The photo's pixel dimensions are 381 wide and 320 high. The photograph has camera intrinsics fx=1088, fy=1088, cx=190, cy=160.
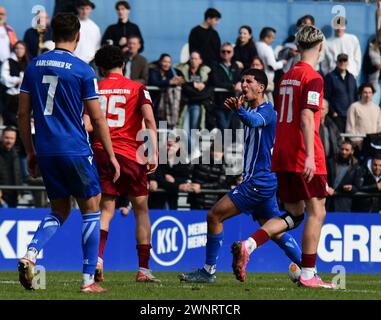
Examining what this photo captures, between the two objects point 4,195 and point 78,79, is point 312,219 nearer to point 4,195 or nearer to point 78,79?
point 78,79

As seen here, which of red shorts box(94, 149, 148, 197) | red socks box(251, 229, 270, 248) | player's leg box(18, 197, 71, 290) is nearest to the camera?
player's leg box(18, 197, 71, 290)

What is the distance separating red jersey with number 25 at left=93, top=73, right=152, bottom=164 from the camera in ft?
39.8

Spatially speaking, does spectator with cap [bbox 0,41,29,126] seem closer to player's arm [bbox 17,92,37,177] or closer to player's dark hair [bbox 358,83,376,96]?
player's dark hair [bbox 358,83,376,96]

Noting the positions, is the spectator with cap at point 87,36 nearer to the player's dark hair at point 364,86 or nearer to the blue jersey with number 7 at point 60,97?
the player's dark hair at point 364,86

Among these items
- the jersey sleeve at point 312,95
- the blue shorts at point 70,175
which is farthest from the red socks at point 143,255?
the jersey sleeve at point 312,95

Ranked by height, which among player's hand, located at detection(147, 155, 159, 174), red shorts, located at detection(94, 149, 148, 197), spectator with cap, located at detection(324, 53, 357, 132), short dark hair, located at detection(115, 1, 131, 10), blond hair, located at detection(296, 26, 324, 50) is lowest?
red shorts, located at detection(94, 149, 148, 197)

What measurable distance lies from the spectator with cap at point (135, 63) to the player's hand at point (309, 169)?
913 centimetres

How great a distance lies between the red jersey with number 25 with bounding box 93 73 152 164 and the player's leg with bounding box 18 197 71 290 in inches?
86.6

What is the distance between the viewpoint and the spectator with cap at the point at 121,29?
1972 centimetres

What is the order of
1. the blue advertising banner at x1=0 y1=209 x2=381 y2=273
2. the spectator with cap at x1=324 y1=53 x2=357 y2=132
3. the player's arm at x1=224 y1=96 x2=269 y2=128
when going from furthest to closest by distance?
the spectator with cap at x1=324 y1=53 x2=357 y2=132, the blue advertising banner at x1=0 y1=209 x2=381 y2=273, the player's arm at x1=224 y1=96 x2=269 y2=128

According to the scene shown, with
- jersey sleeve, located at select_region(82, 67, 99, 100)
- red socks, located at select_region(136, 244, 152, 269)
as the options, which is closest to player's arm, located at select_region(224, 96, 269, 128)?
jersey sleeve, located at select_region(82, 67, 99, 100)

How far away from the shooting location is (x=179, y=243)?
17.3 metres

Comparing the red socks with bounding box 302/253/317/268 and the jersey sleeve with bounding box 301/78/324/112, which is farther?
the red socks with bounding box 302/253/317/268
